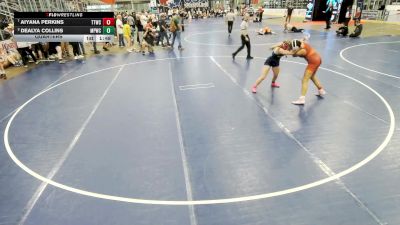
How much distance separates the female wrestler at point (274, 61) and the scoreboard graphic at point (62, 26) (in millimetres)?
7755

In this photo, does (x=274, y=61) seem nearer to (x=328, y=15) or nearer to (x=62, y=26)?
(x=62, y=26)

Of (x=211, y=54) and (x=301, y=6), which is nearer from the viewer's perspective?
(x=211, y=54)

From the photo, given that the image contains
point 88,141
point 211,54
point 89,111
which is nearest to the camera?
point 88,141

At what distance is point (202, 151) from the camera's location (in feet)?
18.0

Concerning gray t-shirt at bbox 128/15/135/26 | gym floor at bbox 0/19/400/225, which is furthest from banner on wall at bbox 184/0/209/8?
gym floor at bbox 0/19/400/225

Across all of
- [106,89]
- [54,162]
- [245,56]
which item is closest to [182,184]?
[54,162]

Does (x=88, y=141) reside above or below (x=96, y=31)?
below

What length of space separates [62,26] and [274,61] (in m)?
9.56

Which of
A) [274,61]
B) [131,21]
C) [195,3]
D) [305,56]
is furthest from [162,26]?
[195,3]

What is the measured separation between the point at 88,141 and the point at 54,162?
35.1 inches

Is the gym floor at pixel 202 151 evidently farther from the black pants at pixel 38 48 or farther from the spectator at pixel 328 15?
the spectator at pixel 328 15

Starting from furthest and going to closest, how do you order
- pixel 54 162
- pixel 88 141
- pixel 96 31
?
pixel 96 31 → pixel 88 141 → pixel 54 162

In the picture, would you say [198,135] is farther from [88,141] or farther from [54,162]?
[54,162]

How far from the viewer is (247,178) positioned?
4629mm
